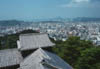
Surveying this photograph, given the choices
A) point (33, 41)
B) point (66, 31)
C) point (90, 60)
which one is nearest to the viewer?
point (33, 41)

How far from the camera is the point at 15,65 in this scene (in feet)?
34.8

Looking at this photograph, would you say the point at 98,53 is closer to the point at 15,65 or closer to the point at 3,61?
the point at 15,65

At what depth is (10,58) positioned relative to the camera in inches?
432

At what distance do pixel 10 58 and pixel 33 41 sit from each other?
7.73 feet

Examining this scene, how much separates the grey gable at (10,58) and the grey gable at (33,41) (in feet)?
2.22

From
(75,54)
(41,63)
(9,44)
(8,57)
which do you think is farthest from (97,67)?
(9,44)

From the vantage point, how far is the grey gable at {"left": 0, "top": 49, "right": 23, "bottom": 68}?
10.5 m

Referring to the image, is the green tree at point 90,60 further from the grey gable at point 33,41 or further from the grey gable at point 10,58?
the grey gable at point 10,58

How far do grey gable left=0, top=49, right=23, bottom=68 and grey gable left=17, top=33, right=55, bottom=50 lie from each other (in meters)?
0.68

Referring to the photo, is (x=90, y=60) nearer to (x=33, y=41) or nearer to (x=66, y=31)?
(x=33, y=41)

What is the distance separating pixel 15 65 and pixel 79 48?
8097 mm

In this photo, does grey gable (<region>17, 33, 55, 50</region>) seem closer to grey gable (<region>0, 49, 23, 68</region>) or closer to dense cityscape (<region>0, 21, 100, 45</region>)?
grey gable (<region>0, 49, 23, 68</region>)

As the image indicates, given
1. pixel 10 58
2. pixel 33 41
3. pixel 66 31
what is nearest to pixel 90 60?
pixel 33 41

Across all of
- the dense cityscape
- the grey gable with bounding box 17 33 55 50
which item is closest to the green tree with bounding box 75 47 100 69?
the grey gable with bounding box 17 33 55 50
